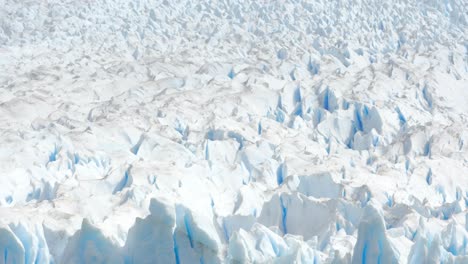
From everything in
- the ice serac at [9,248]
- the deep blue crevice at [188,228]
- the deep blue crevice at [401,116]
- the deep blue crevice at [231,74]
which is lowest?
the deep blue crevice at [231,74]

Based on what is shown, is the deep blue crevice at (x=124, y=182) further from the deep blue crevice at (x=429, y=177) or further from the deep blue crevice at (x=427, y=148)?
the deep blue crevice at (x=427, y=148)

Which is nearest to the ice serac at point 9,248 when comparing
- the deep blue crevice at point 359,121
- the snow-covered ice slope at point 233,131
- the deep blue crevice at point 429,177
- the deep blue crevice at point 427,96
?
the snow-covered ice slope at point 233,131

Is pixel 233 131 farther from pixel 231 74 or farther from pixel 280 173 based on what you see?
pixel 231 74

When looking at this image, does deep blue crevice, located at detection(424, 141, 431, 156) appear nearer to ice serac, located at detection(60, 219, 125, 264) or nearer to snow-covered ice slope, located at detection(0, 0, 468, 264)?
snow-covered ice slope, located at detection(0, 0, 468, 264)

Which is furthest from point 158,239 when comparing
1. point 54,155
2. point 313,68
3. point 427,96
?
point 313,68

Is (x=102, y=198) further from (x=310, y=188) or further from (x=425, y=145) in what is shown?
(x=425, y=145)

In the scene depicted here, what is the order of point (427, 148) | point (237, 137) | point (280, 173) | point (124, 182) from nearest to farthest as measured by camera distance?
point (124, 182), point (280, 173), point (237, 137), point (427, 148)

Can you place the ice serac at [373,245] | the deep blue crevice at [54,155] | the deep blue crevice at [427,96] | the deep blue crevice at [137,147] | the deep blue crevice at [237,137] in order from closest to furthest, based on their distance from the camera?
the ice serac at [373,245] → the deep blue crevice at [54,155] → the deep blue crevice at [137,147] → the deep blue crevice at [237,137] → the deep blue crevice at [427,96]

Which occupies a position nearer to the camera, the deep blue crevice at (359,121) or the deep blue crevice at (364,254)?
the deep blue crevice at (364,254)
